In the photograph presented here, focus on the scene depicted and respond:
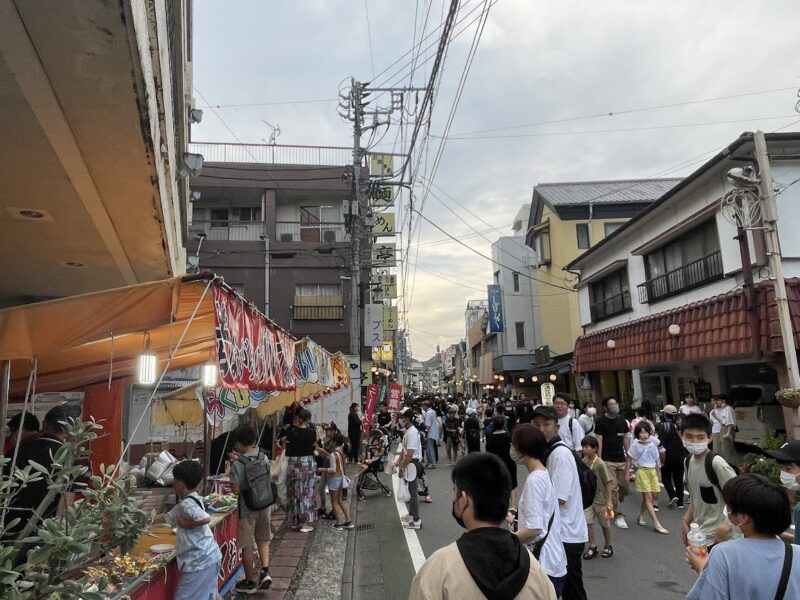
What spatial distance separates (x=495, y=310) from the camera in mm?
37844

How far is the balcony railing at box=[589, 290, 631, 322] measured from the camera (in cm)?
1943

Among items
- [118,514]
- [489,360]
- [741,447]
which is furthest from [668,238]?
[489,360]

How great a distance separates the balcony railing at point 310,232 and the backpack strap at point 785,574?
23518 mm

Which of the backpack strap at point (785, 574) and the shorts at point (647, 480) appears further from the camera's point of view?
the shorts at point (647, 480)

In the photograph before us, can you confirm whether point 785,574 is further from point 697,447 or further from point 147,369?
point 147,369

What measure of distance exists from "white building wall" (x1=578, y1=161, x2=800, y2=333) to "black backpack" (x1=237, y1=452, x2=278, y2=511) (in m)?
11.4

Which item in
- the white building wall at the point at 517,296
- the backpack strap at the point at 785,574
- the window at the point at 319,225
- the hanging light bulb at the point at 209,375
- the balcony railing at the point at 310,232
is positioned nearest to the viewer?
the backpack strap at the point at 785,574

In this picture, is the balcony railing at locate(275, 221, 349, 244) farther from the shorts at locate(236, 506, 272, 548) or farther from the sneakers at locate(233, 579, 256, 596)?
the sneakers at locate(233, 579, 256, 596)

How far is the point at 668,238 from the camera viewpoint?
52.0 feet

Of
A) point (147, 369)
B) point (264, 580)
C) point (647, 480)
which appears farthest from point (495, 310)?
point (147, 369)

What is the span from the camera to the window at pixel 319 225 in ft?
83.4

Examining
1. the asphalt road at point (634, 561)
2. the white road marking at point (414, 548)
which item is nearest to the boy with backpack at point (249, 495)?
the white road marking at point (414, 548)

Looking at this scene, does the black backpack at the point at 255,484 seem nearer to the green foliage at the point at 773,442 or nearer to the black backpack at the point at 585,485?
the black backpack at the point at 585,485

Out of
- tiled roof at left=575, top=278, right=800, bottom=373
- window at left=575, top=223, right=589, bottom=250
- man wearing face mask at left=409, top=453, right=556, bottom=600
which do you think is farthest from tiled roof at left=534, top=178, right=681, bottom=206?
man wearing face mask at left=409, top=453, right=556, bottom=600
